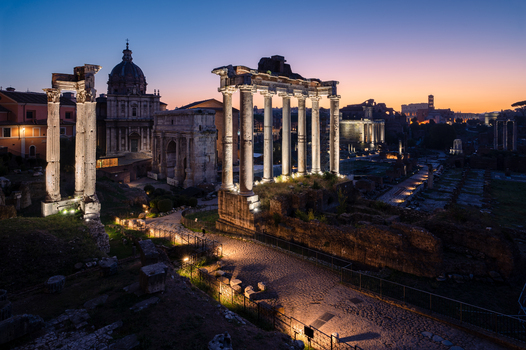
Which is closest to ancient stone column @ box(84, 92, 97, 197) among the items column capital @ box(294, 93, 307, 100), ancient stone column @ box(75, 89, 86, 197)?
ancient stone column @ box(75, 89, 86, 197)

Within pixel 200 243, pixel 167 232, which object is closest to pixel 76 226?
pixel 167 232

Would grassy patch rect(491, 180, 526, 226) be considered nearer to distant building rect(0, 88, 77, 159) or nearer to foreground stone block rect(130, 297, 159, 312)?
foreground stone block rect(130, 297, 159, 312)

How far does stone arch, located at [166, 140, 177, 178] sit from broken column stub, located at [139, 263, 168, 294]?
3752 cm

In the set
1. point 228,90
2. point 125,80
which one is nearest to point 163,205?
point 228,90

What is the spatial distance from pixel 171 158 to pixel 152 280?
38837mm

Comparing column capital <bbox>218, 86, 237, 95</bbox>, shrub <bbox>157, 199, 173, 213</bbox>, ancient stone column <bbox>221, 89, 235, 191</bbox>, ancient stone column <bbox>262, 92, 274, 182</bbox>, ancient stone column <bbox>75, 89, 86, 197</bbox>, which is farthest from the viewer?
shrub <bbox>157, 199, 173, 213</bbox>

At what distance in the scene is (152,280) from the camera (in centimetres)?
964

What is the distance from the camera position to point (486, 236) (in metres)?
13.3

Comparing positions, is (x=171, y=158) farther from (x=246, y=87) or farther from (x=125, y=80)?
(x=246, y=87)

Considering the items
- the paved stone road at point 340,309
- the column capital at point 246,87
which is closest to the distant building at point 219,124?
the column capital at point 246,87

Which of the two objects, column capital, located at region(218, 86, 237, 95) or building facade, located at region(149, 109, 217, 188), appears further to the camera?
building facade, located at region(149, 109, 217, 188)

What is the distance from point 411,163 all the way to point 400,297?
55.0m

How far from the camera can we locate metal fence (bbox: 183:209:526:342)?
30.7 ft

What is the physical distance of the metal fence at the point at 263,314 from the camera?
9094mm
